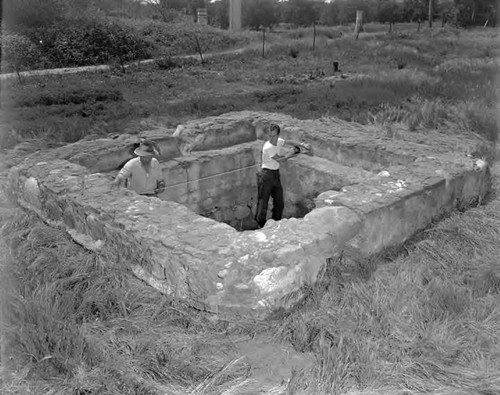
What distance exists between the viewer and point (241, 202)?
7.87 m

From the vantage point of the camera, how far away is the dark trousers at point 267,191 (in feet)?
21.4

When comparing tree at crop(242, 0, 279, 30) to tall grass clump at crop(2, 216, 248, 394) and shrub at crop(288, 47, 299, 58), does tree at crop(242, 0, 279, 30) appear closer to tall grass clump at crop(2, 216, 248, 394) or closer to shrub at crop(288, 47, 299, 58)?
shrub at crop(288, 47, 299, 58)

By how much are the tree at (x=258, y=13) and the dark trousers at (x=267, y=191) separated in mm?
37041

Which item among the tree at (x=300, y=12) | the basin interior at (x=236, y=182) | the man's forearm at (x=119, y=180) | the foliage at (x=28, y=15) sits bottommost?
the basin interior at (x=236, y=182)

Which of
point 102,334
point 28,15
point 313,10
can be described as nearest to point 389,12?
point 313,10

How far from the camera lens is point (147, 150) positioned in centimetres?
577

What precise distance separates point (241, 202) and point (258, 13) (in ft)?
122

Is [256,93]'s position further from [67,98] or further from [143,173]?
[143,173]

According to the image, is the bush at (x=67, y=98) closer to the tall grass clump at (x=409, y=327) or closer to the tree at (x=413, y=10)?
the tall grass clump at (x=409, y=327)

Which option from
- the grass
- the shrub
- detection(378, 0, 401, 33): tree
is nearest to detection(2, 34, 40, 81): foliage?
the grass

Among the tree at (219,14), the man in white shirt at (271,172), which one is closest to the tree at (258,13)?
the tree at (219,14)

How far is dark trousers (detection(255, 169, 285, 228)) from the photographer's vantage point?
6.52 m

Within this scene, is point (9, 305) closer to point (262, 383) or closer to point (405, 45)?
point (262, 383)

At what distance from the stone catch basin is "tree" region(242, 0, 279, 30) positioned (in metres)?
34.6
